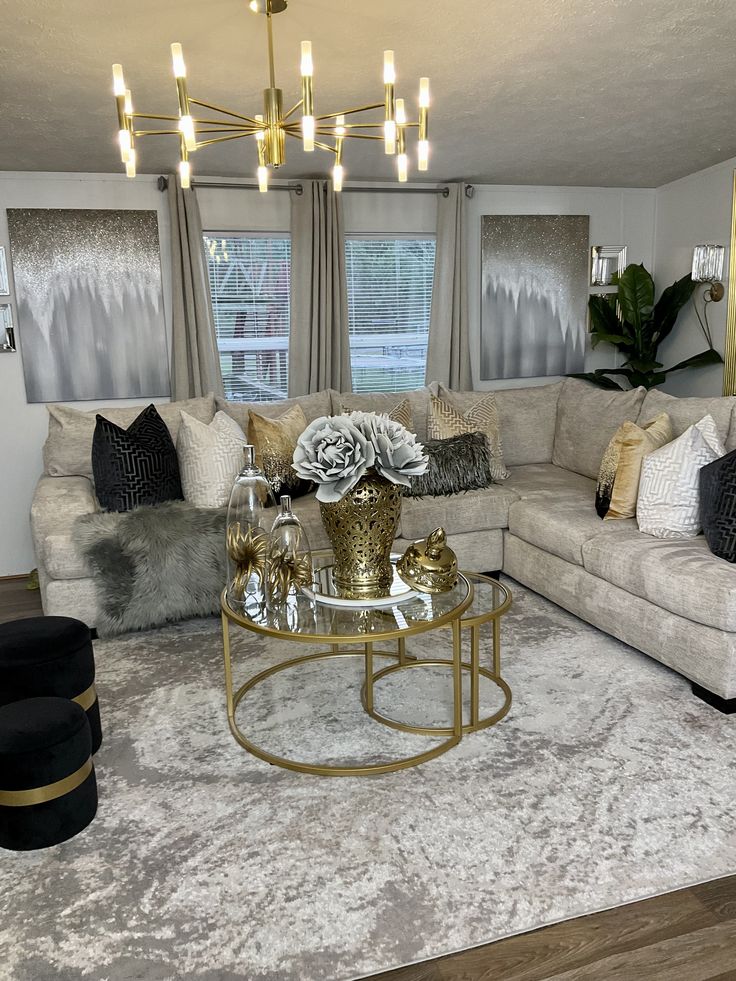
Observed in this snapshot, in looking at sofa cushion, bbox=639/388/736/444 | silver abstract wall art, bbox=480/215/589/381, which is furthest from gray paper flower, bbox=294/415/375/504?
silver abstract wall art, bbox=480/215/589/381

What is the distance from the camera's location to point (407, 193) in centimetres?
550

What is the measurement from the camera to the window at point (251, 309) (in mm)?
5266

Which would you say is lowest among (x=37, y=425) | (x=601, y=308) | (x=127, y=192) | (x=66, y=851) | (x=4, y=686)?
(x=66, y=851)

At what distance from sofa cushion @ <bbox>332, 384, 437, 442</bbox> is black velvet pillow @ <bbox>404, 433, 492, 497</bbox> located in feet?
1.32

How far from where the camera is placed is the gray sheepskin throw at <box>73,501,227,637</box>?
3564 millimetres

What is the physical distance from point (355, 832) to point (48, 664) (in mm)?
1060

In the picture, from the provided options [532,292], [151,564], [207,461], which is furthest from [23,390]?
[532,292]

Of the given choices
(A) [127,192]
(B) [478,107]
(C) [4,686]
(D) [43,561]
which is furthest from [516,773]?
(A) [127,192]

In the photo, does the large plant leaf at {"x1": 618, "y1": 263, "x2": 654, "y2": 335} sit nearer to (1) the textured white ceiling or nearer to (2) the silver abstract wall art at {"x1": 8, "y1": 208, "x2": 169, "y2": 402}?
(1) the textured white ceiling

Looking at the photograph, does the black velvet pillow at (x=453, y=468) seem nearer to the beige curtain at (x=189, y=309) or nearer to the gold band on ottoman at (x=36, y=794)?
the beige curtain at (x=189, y=309)

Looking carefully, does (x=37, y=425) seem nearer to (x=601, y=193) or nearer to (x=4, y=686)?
(x=4, y=686)

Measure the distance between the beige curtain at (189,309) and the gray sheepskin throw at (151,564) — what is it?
158 centimetres

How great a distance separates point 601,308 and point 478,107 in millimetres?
2441

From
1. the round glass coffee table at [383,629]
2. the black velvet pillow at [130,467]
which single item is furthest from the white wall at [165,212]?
the round glass coffee table at [383,629]
